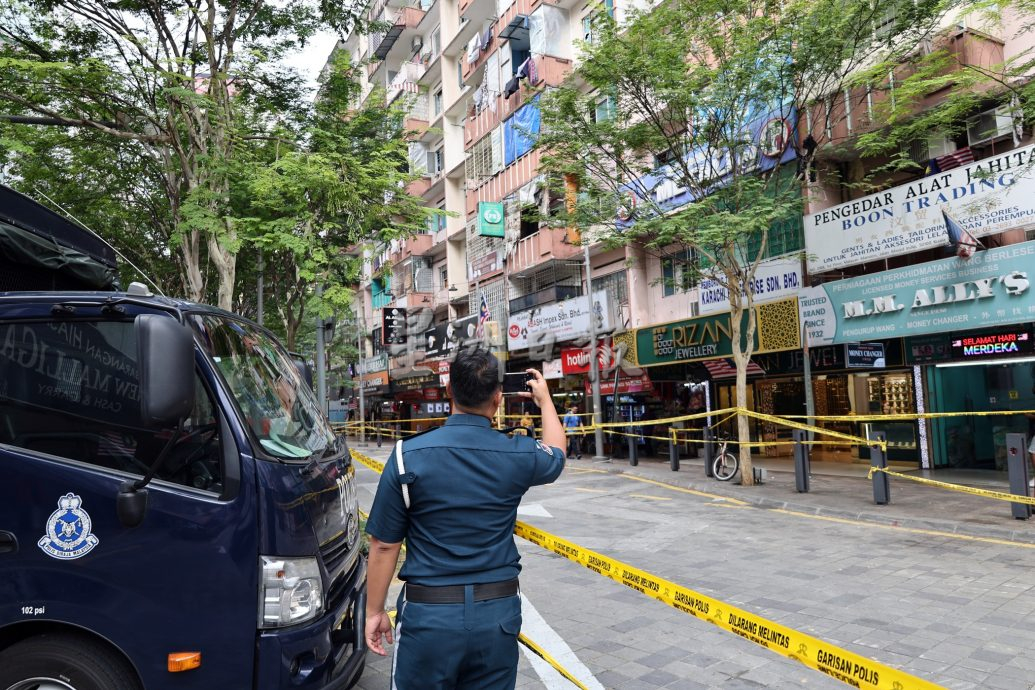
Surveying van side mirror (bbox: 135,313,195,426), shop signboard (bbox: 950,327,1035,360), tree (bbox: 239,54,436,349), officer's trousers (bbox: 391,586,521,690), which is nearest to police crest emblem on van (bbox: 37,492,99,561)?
van side mirror (bbox: 135,313,195,426)

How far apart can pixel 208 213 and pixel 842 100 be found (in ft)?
41.7

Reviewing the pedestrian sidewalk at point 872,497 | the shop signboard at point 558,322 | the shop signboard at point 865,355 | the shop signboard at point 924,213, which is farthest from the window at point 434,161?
the shop signboard at point 865,355

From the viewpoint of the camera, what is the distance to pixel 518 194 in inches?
999

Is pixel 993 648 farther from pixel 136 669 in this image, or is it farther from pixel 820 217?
pixel 820 217

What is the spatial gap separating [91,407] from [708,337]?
53.7 feet

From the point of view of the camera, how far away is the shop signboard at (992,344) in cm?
1262

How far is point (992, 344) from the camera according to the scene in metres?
13.2

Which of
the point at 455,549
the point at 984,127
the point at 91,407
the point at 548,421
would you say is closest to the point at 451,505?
the point at 455,549

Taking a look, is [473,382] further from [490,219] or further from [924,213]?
[490,219]

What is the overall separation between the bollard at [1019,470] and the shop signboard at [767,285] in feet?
23.8

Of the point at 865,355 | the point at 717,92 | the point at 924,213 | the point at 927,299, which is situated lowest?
the point at 865,355

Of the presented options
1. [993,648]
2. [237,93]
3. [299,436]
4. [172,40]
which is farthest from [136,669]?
[237,93]

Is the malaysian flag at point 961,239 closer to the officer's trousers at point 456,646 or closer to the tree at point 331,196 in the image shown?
the tree at point 331,196

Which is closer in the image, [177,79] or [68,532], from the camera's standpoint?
[68,532]
